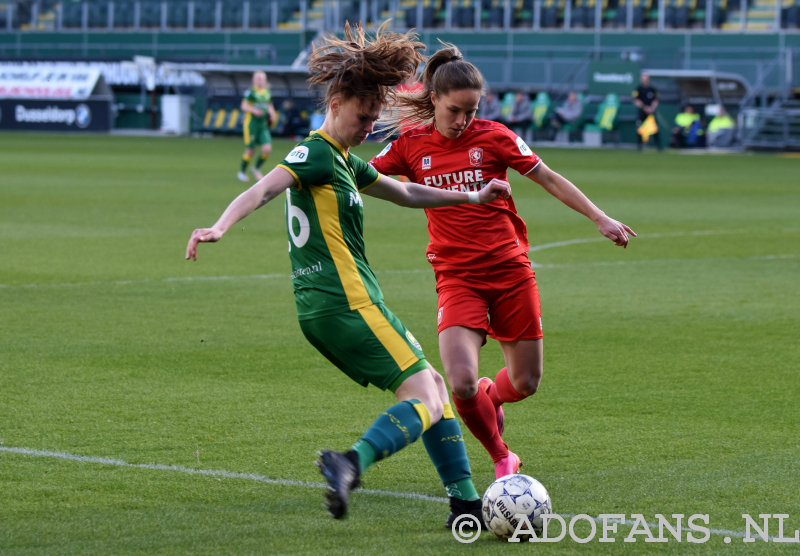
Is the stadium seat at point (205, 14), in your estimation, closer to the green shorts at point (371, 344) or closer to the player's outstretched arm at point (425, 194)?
the player's outstretched arm at point (425, 194)

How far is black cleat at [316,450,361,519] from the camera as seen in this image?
11.8ft

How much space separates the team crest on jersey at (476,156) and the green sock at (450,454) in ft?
4.30

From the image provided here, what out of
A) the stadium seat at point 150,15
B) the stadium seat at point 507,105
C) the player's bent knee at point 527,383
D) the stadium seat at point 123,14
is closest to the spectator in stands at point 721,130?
the stadium seat at point 507,105

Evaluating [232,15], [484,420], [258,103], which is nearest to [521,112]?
[232,15]

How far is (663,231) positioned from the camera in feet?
51.3

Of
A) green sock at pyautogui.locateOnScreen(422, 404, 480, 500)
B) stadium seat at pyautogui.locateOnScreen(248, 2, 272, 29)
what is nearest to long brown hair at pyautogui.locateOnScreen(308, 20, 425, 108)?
green sock at pyautogui.locateOnScreen(422, 404, 480, 500)

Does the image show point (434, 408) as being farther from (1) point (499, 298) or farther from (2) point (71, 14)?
(2) point (71, 14)

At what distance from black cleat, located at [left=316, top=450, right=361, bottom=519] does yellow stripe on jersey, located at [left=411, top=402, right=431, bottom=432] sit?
0.37 metres

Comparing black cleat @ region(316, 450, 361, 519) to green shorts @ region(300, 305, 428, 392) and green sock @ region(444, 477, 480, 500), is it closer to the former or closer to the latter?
green shorts @ region(300, 305, 428, 392)

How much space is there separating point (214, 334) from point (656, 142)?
114ft

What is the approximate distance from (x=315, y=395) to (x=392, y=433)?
8.64 feet

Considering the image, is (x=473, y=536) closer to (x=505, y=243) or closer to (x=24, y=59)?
(x=505, y=243)

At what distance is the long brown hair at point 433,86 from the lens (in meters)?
4.80

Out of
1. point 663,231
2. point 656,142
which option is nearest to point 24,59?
point 656,142
